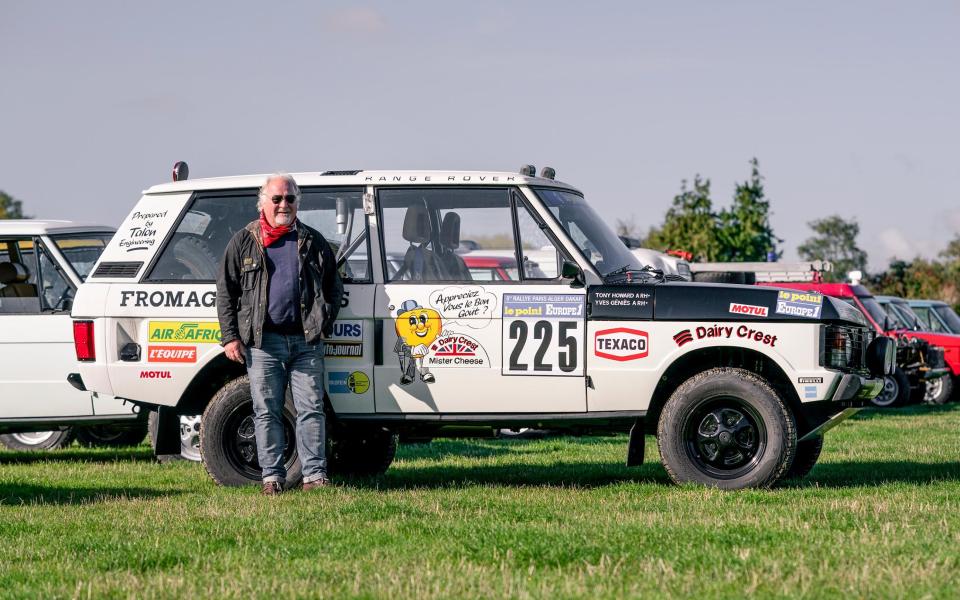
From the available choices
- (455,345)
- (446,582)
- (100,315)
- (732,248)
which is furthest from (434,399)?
(732,248)

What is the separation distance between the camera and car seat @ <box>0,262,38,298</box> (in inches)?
469

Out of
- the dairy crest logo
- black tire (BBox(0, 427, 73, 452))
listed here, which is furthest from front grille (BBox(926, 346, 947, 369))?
the dairy crest logo

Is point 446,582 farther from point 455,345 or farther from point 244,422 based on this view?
point 244,422

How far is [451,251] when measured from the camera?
9133 mm

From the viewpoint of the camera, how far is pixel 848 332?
888 cm

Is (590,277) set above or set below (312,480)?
above

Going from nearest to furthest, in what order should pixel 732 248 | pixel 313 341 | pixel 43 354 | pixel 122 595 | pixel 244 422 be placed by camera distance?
pixel 122 595, pixel 313 341, pixel 244 422, pixel 43 354, pixel 732 248

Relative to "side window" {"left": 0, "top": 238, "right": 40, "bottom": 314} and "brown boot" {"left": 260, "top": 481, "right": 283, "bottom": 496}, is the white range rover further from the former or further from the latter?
"side window" {"left": 0, "top": 238, "right": 40, "bottom": 314}

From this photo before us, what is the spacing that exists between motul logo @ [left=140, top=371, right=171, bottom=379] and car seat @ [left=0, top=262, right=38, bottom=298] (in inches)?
127

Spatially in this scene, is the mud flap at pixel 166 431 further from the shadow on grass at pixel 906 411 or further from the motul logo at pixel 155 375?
the shadow on grass at pixel 906 411

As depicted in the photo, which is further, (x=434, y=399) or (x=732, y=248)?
(x=732, y=248)

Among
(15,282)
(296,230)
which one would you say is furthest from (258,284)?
(15,282)

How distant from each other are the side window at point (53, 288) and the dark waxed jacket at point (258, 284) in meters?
3.69

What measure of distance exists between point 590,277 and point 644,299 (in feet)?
1.23
